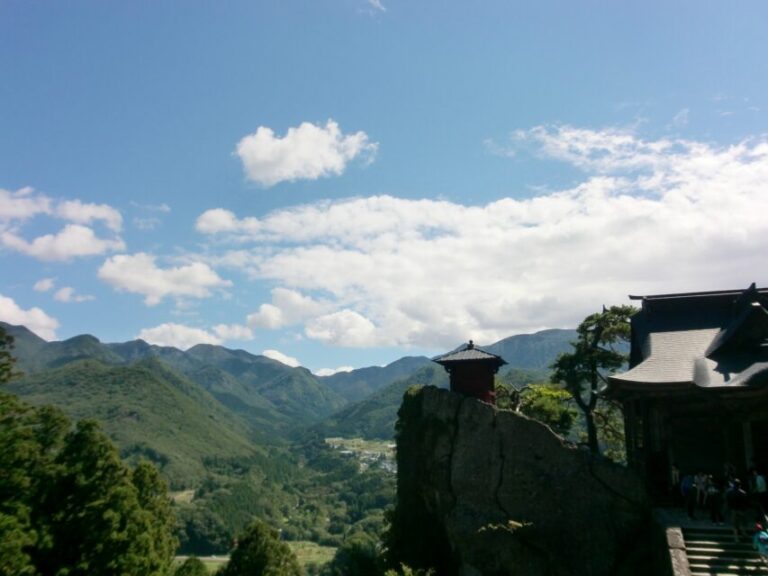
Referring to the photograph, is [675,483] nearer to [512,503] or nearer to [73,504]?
[512,503]

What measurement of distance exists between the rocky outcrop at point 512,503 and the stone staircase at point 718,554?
3522mm

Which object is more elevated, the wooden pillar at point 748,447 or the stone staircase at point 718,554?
the wooden pillar at point 748,447

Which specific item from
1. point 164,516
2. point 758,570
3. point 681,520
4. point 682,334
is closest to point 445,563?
point 681,520

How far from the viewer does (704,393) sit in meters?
21.6

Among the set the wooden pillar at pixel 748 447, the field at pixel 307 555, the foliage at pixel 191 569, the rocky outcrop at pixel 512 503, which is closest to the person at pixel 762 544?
the rocky outcrop at pixel 512 503

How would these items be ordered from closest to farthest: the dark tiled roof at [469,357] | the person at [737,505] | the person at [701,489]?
the person at [737,505] < the person at [701,489] < the dark tiled roof at [469,357]

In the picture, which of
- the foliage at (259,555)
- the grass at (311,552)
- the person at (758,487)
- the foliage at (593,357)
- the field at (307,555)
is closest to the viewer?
the person at (758,487)

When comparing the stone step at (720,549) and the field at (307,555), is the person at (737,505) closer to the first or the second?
the stone step at (720,549)

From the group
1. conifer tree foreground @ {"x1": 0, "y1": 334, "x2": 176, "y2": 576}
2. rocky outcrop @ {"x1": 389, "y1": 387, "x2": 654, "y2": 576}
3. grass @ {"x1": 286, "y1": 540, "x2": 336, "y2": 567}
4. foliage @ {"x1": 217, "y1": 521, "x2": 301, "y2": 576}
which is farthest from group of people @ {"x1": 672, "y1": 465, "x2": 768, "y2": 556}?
grass @ {"x1": 286, "y1": 540, "x2": 336, "y2": 567}

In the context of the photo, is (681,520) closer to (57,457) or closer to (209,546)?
→ (57,457)

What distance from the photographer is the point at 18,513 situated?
1041 inches

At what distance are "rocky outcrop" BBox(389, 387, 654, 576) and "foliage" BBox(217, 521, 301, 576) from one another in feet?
66.1

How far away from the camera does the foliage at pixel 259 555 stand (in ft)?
145

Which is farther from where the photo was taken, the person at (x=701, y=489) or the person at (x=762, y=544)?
the person at (x=701, y=489)
